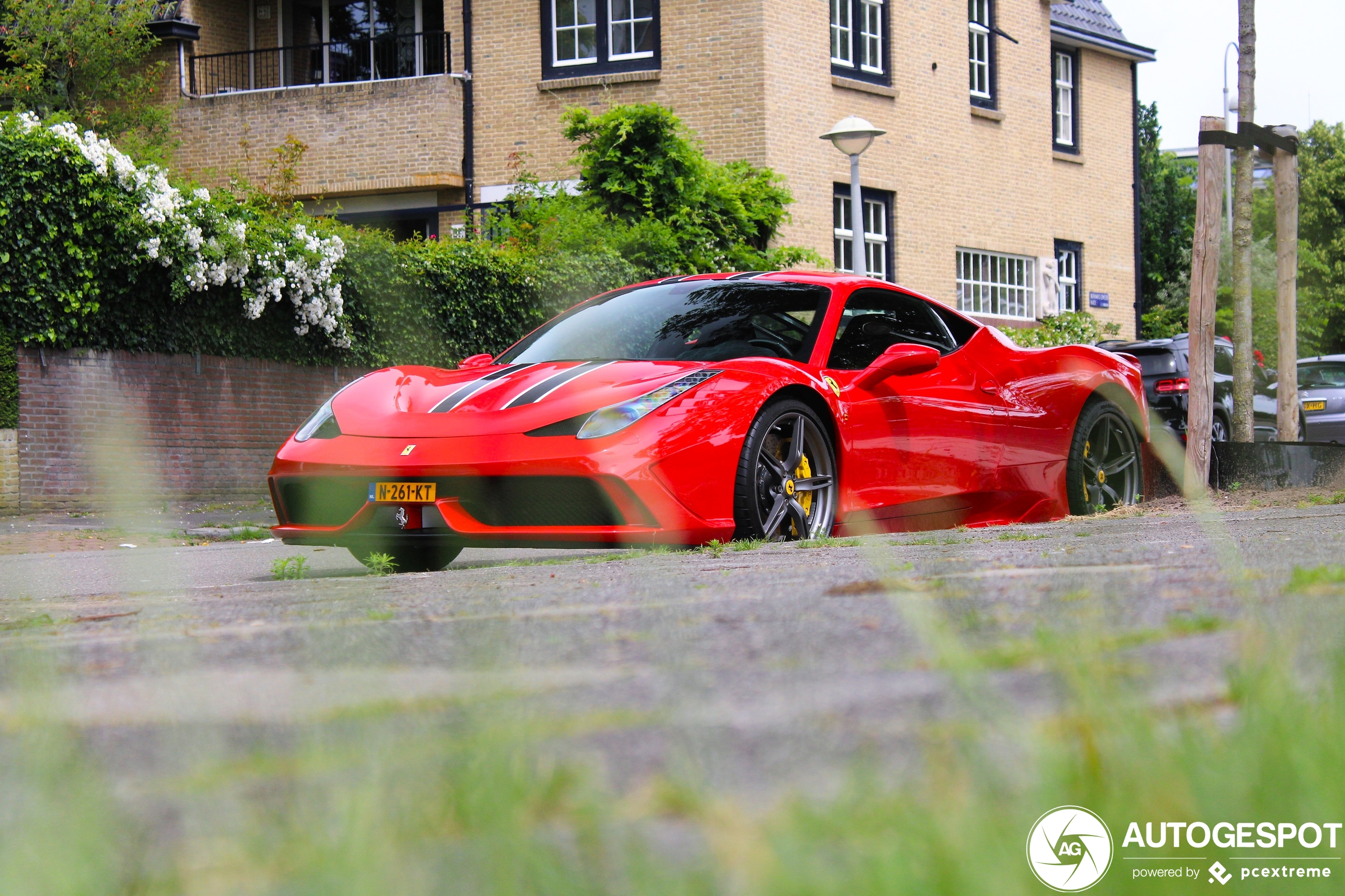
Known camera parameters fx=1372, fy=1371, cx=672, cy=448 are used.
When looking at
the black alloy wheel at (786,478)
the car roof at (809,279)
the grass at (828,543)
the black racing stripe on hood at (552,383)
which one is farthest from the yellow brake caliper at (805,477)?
the car roof at (809,279)

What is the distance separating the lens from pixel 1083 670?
155 cm

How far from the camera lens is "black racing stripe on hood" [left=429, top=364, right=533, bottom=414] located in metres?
5.52

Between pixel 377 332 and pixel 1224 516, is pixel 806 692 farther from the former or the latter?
pixel 377 332

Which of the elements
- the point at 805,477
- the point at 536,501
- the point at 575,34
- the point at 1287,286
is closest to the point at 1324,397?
the point at 1287,286

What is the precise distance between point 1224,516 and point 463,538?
10.8ft

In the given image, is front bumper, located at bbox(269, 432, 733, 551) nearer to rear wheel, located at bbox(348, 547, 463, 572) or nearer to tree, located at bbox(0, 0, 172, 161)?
rear wheel, located at bbox(348, 547, 463, 572)

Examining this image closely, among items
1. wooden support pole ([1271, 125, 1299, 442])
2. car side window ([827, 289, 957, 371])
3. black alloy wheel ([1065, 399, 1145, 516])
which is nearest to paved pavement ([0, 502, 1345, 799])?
car side window ([827, 289, 957, 371])

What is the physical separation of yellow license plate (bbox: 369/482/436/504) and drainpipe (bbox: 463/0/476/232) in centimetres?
1631

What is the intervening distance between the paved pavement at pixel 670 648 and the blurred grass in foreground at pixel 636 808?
0.19 ft

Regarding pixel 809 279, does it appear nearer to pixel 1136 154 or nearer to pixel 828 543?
pixel 828 543

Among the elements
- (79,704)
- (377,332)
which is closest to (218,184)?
(377,332)

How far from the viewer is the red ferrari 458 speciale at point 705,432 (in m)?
5.13

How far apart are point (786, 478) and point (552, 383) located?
1.03 meters

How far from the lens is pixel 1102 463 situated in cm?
775
